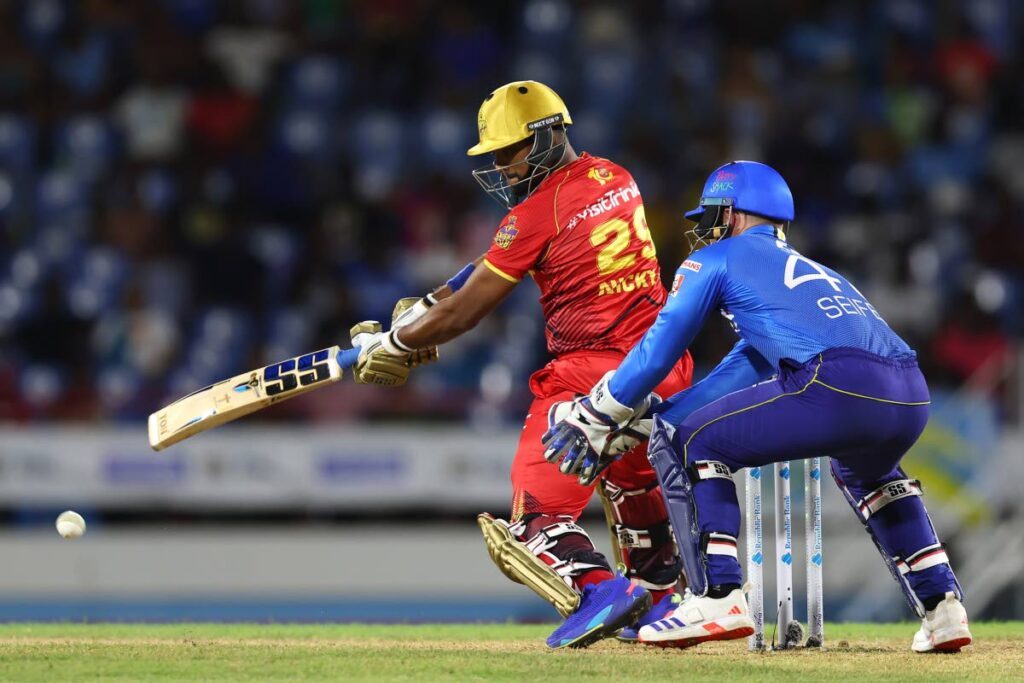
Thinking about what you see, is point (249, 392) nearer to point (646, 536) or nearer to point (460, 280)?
point (460, 280)

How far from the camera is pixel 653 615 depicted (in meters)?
6.53

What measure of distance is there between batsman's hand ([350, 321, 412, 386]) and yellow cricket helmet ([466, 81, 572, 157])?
88 cm

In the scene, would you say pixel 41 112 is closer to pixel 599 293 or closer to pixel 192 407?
pixel 192 407

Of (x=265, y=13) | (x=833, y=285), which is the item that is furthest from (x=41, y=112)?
(x=833, y=285)

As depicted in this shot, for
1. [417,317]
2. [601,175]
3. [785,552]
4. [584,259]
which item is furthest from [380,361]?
[785,552]

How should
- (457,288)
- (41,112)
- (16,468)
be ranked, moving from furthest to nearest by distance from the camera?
(41,112) < (16,468) < (457,288)

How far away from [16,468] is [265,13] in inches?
243

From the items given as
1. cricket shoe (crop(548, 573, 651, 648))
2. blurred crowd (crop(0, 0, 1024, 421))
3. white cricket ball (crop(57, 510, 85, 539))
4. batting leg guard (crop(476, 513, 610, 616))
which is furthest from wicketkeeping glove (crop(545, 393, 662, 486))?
blurred crowd (crop(0, 0, 1024, 421))

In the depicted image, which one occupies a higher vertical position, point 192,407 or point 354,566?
point 192,407

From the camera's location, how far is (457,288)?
6918 millimetres

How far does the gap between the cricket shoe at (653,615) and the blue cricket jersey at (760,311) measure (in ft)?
3.37

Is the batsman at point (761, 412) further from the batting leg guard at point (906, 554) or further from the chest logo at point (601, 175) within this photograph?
the chest logo at point (601, 175)

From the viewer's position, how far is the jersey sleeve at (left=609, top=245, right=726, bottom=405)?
5.81 meters

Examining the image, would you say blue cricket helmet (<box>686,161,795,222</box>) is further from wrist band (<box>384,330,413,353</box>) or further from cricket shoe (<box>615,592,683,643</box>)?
cricket shoe (<box>615,592,683,643</box>)
